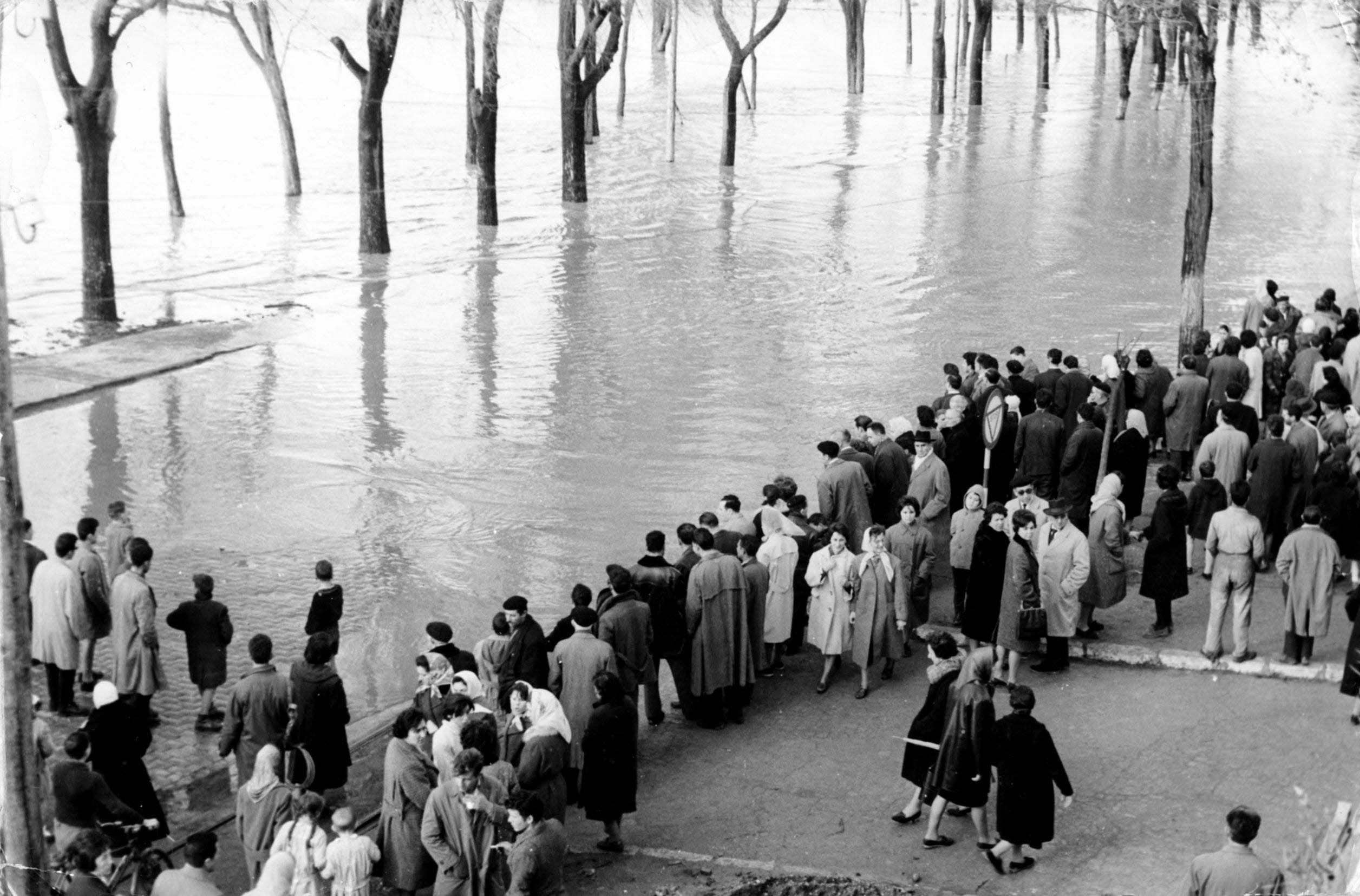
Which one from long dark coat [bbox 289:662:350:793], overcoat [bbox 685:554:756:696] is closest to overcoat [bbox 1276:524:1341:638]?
overcoat [bbox 685:554:756:696]

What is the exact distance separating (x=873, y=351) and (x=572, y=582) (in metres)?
8.29

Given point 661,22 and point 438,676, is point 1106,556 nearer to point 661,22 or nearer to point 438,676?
point 438,676

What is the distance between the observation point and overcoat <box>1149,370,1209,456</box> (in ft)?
43.5

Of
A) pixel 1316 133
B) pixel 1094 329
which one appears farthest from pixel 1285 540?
pixel 1316 133

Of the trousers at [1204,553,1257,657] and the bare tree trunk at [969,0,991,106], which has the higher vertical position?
the bare tree trunk at [969,0,991,106]

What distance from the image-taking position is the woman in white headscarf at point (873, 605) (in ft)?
32.8

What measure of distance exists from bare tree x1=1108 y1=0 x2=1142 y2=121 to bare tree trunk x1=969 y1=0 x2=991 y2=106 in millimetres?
3758

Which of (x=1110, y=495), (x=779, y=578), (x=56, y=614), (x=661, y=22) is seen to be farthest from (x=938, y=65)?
(x=56, y=614)

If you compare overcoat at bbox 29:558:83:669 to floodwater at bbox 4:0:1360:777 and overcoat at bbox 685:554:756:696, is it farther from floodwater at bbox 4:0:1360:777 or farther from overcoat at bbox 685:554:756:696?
overcoat at bbox 685:554:756:696

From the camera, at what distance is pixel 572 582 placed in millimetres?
12352

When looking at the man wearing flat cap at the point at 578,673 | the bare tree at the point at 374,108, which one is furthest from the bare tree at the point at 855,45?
the man wearing flat cap at the point at 578,673

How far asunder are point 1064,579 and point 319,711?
4658 mm

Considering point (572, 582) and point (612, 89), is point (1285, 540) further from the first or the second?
point (612, 89)

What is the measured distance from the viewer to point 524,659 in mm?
8922
